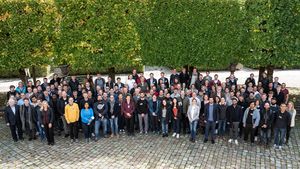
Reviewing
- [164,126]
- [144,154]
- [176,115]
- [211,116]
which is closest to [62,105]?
[144,154]

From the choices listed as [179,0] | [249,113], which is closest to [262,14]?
[179,0]

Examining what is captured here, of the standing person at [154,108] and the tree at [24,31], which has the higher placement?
the tree at [24,31]

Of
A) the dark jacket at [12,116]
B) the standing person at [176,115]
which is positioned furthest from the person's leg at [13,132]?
the standing person at [176,115]

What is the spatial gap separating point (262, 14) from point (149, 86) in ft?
24.8

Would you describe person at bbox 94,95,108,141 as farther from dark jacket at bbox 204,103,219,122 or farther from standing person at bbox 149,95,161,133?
dark jacket at bbox 204,103,219,122

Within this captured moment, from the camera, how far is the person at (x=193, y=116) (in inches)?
519

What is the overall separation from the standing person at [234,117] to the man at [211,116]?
0.57 meters

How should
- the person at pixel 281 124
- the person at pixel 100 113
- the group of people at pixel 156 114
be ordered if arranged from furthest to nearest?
the person at pixel 100 113, the group of people at pixel 156 114, the person at pixel 281 124

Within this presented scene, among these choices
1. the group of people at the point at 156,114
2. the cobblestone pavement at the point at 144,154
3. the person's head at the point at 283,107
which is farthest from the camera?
the group of people at the point at 156,114

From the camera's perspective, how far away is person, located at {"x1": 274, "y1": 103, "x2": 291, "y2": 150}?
40.5ft

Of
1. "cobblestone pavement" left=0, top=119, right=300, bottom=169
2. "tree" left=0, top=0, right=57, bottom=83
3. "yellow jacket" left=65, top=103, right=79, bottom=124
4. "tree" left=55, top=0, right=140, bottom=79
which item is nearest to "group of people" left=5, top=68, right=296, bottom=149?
"yellow jacket" left=65, top=103, right=79, bottom=124

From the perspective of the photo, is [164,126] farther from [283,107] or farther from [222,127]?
[283,107]

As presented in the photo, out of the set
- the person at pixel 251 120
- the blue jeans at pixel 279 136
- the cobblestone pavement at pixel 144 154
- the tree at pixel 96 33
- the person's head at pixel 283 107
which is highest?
the tree at pixel 96 33

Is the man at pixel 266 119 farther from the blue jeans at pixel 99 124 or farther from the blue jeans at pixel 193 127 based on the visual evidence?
the blue jeans at pixel 99 124
